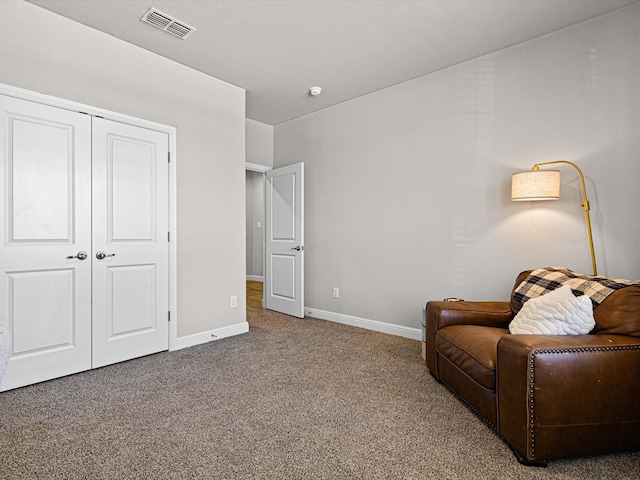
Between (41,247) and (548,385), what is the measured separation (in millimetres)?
3274

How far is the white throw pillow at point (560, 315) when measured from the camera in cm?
181

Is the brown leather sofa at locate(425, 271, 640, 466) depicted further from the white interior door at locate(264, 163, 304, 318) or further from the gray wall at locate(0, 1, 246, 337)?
the white interior door at locate(264, 163, 304, 318)

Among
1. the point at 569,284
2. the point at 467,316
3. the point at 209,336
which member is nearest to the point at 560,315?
the point at 569,284

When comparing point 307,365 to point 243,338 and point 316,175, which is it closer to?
point 243,338

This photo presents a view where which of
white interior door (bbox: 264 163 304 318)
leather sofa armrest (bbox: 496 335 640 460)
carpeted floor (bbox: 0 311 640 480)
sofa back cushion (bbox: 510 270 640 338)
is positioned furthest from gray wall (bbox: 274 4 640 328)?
leather sofa armrest (bbox: 496 335 640 460)

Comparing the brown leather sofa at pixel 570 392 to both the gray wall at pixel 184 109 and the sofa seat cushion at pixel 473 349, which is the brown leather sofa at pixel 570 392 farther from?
the gray wall at pixel 184 109

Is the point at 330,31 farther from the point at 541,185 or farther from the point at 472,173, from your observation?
the point at 541,185

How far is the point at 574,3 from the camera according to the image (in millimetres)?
2465

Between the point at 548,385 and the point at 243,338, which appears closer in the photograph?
the point at 548,385

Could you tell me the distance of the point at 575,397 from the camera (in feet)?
5.21

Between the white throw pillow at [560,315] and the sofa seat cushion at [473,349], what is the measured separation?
21cm

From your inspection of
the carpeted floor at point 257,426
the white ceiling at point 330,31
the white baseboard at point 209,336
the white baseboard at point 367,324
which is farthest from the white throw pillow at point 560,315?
the white baseboard at point 209,336

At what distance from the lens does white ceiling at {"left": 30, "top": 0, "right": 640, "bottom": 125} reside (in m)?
2.49

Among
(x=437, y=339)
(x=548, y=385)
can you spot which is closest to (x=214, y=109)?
(x=437, y=339)
